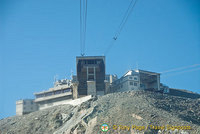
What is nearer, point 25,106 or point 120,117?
point 120,117

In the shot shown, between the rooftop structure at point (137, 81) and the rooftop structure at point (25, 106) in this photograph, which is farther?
the rooftop structure at point (25, 106)

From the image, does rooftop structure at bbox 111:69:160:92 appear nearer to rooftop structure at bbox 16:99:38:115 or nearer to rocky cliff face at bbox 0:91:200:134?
rocky cliff face at bbox 0:91:200:134

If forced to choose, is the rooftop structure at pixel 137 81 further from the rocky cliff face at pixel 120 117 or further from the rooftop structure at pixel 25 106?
the rooftop structure at pixel 25 106

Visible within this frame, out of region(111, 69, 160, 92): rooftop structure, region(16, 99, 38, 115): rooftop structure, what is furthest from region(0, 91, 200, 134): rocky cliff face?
region(111, 69, 160, 92): rooftop structure

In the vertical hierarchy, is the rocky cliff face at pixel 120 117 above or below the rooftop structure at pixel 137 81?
below

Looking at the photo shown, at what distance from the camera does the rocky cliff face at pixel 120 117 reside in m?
47.5

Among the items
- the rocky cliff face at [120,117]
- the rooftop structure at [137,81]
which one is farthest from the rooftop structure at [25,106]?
the rooftop structure at [137,81]

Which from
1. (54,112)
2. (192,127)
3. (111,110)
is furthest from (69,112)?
(192,127)

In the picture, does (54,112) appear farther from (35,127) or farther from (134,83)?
(134,83)

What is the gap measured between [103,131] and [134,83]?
125 ft

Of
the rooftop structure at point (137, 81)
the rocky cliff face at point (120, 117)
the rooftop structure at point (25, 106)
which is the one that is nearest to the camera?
the rocky cliff face at point (120, 117)

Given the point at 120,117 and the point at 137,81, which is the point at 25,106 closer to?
the point at 137,81

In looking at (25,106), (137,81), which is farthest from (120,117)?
(25,106)

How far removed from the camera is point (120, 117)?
5209 centimetres
